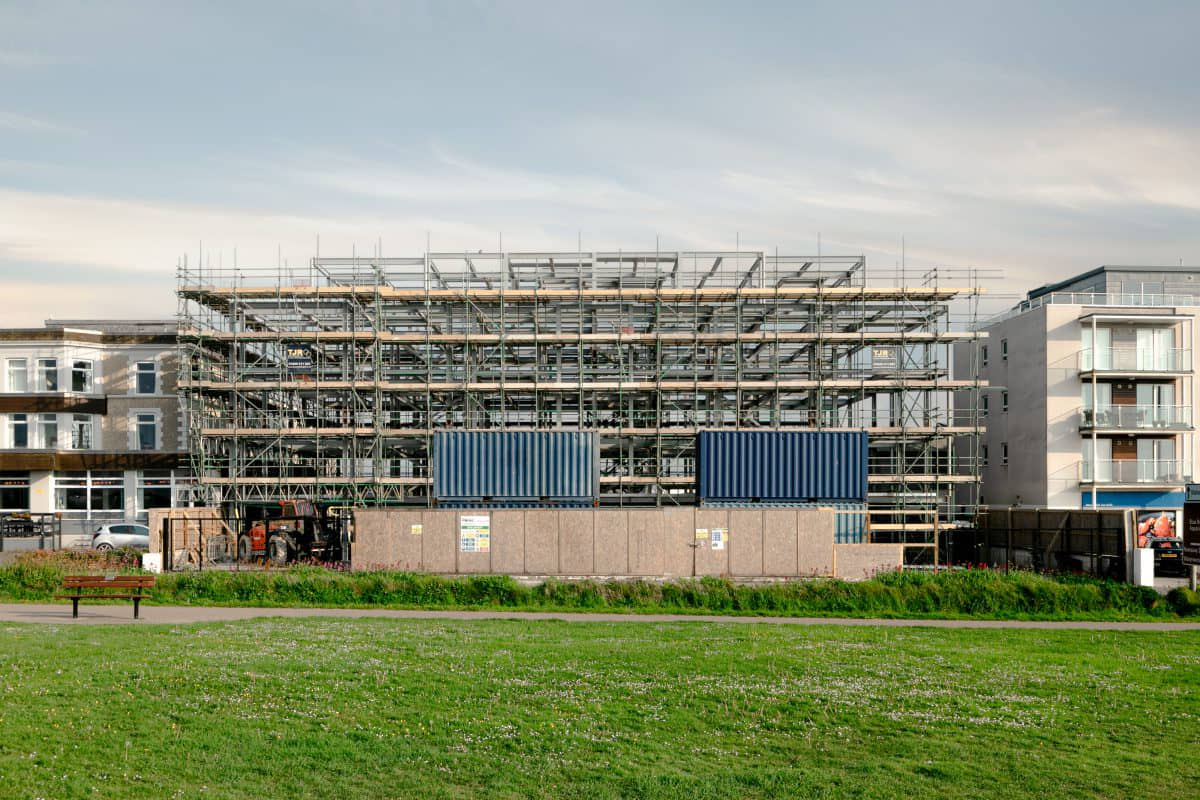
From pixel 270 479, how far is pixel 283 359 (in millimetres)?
5099

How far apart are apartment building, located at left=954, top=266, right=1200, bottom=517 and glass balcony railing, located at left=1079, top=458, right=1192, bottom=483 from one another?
43 mm

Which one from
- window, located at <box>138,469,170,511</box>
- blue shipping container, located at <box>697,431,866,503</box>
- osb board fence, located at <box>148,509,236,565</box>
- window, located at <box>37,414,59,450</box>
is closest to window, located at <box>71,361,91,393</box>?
window, located at <box>37,414,59,450</box>

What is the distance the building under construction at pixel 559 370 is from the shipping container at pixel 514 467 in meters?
2.49

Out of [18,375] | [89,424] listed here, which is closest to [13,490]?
[89,424]

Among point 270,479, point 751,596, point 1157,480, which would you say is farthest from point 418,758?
point 1157,480

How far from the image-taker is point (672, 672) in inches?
599

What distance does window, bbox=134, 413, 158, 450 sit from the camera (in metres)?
44.6

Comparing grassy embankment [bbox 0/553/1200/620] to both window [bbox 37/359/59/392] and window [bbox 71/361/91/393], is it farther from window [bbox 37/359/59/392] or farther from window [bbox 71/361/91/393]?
window [bbox 37/359/59/392]

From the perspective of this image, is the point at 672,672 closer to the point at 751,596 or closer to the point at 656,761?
the point at 656,761

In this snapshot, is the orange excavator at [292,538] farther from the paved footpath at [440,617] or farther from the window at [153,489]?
the window at [153,489]

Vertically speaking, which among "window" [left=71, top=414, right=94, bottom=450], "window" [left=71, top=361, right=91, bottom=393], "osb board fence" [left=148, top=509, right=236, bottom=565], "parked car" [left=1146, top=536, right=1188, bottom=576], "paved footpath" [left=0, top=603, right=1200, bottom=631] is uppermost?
"window" [left=71, top=361, right=91, bottom=393]

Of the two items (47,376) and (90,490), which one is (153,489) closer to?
(90,490)

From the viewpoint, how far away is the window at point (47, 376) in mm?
44438

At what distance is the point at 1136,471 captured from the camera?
143 ft
